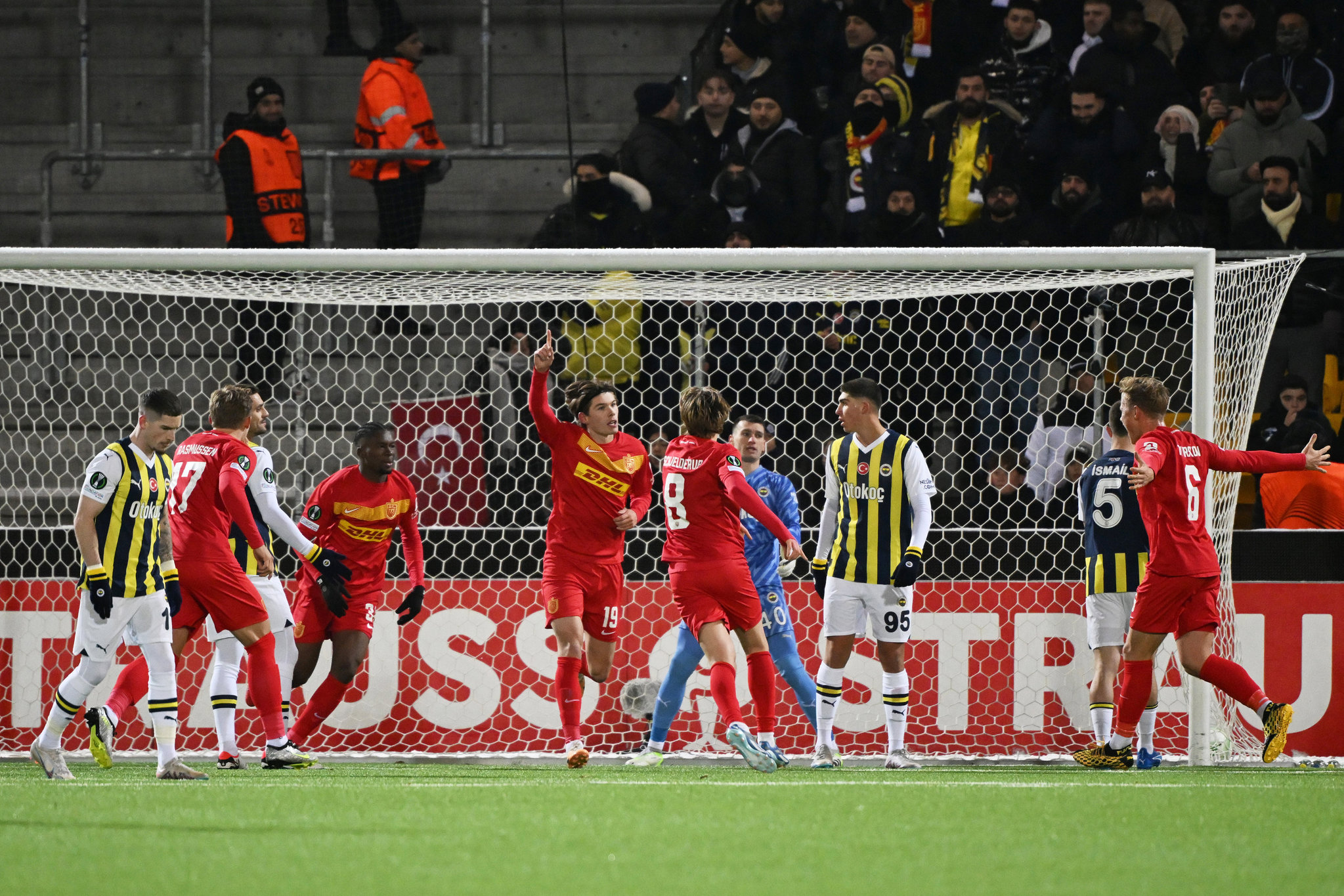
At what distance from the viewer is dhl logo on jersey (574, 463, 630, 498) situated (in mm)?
7125

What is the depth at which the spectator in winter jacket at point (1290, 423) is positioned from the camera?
886 cm

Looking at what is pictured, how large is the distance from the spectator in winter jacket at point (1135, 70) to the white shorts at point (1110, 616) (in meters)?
4.37

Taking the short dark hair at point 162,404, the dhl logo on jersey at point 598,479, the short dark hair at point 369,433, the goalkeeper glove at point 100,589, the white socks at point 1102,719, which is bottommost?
the white socks at point 1102,719

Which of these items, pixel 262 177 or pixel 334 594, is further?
pixel 262 177

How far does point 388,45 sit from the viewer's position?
39.9ft

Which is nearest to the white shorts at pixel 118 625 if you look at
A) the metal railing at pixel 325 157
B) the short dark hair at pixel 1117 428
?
the short dark hair at pixel 1117 428

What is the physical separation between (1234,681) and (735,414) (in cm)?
357

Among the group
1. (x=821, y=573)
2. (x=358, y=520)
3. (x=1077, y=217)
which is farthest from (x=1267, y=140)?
(x=358, y=520)

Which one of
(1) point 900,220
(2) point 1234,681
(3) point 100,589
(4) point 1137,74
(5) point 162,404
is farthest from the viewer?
(4) point 1137,74

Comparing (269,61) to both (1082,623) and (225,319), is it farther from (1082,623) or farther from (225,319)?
(1082,623)

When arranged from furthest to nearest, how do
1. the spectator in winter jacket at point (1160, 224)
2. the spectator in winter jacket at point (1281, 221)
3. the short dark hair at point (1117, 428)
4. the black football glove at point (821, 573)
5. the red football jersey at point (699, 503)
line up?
the spectator in winter jacket at point (1281, 221), the spectator in winter jacket at point (1160, 224), the short dark hair at point (1117, 428), the black football glove at point (821, 573), the red football jersey at point (699, 503)

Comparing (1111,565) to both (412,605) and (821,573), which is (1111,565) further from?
(412,605)

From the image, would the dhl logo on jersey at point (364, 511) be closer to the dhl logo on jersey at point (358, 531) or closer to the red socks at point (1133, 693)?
the dhl logo on jersey at point (358, 531)

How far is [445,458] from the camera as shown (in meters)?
9.04
